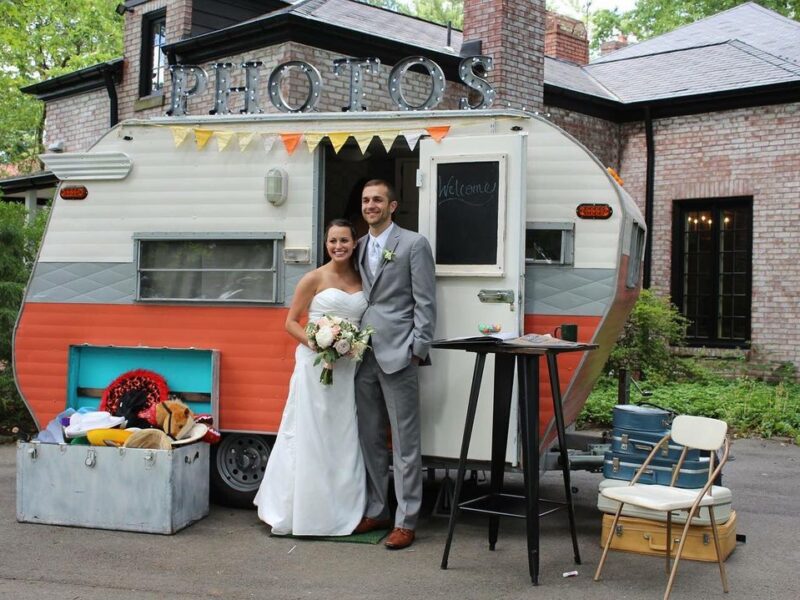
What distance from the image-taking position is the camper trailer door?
20.3 ft

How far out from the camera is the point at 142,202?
7.13 metres

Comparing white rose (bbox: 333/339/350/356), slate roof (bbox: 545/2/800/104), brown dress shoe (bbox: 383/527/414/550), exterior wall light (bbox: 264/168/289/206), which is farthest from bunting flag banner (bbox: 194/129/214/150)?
slate roof (bbox: 545/2/800/104)

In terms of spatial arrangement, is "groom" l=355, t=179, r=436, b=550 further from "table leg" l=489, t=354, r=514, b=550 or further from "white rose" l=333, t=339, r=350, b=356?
"table leg" l=489, t=354, r=514, b=550

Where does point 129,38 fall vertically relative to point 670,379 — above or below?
above

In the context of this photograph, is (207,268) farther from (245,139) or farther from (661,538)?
(661,538)

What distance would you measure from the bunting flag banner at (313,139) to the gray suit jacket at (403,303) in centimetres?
98

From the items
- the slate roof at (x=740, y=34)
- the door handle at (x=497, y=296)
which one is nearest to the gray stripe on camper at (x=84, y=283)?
the door handle at (x=497, y=296)

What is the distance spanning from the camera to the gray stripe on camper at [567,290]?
623 centimetres

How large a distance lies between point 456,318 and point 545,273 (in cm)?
66

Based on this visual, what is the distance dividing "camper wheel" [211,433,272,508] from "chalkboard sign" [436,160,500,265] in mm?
1957

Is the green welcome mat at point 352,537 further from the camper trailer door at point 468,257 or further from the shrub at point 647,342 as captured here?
the shrub at point 647,342

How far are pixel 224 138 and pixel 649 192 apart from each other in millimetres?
9437

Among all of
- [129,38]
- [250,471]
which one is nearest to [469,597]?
[250,471]

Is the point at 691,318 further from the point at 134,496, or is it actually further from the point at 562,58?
the point at 134,496
